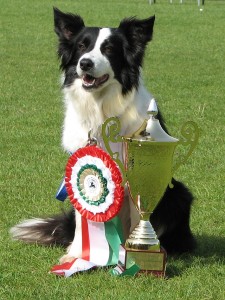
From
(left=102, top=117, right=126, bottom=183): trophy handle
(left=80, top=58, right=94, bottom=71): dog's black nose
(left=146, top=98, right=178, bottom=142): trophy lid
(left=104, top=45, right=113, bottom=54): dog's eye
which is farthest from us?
(left=104, top=45, right=113, bottom=54): dog's eye

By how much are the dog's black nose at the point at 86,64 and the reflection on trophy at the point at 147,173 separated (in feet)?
1.29

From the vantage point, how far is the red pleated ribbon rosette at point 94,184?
4801 mm

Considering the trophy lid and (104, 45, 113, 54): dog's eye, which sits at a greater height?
(104, 45, 113, 54): dog's eye

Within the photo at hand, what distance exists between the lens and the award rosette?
4.80 meters

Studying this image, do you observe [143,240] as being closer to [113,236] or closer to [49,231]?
[113,236]

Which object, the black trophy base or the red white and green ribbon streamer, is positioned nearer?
the black trophy base

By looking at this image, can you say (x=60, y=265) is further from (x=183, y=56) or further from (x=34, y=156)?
(x=183, y=56)

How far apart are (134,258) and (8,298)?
823 millimetres

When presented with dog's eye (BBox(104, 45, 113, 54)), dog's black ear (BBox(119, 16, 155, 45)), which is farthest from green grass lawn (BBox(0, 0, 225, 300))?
dog's eye (BBox(104, 45, 113, 54))

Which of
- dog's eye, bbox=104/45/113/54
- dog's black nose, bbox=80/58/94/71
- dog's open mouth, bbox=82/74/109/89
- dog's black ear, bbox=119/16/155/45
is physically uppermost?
dog's black ear, bbox=119/16/155/45

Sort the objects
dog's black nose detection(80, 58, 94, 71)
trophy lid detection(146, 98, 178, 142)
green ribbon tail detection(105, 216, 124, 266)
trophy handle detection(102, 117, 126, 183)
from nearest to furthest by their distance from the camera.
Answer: trophy lid detection(146, 98, 178, 142) < trophy handle detection(102, 117, 126, 183) < dog's black nose detection(80, 58, 94, 71) < green ribbon tail detection(105, 216, 124, 266)

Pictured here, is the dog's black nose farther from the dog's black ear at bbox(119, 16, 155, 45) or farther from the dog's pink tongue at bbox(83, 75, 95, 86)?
the dog's black ear at bbox(119, 16, 155, 45)

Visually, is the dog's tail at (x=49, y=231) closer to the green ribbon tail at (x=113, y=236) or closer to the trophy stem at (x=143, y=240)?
the green ribbon tail at (x=113, y=236)

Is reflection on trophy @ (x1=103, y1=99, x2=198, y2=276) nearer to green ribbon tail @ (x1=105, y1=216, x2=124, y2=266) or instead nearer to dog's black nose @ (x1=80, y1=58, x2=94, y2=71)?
green ribbon tail @ (x1=105, y1=216, x2=124, y2=266)
